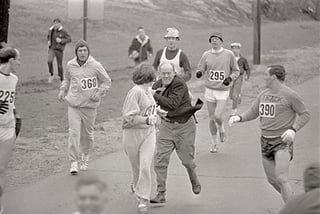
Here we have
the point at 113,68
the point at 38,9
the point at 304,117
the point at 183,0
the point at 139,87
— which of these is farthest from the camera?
the point at 183,0

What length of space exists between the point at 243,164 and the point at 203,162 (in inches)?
23.0

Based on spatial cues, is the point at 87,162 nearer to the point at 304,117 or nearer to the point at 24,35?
the point at 304,117

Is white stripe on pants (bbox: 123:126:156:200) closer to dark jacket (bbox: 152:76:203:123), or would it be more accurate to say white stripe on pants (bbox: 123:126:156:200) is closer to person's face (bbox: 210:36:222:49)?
dark jacket (bbox: 152:76:203:123)

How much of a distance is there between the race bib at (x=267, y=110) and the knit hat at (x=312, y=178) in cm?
267

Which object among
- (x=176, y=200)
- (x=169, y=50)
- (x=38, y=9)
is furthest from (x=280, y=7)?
(x=176, y=200)

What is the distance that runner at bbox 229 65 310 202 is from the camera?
25.4 feet

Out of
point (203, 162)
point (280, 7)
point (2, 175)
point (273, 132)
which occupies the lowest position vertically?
point (280, 7)

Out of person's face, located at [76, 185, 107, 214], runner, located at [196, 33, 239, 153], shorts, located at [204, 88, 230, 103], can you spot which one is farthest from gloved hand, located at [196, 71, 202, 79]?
person's face, located at [76, 185, 107, 214]

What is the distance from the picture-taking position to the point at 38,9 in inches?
1086

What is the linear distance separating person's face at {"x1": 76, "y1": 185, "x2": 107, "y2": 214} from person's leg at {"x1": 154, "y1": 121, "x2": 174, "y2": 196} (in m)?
4.30

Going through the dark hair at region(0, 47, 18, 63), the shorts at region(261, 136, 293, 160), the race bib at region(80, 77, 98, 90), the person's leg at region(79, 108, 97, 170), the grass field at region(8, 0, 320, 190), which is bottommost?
the grass field at region(8, 0, 320, 190)

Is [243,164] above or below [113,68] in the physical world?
above

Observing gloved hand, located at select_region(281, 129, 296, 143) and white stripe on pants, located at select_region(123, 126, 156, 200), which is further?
white stripe on pants, located at select_region(123, 126, 156, 200)

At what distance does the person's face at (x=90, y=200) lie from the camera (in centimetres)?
430
